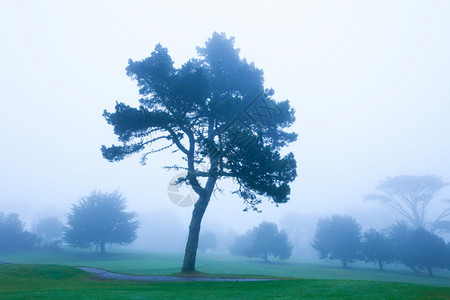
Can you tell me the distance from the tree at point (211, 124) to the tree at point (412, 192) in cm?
5202

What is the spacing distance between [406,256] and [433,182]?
69.0 ft

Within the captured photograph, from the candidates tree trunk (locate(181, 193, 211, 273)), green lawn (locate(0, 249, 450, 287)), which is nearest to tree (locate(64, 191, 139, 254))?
green lawn (locate(0, 249, 450, 287))

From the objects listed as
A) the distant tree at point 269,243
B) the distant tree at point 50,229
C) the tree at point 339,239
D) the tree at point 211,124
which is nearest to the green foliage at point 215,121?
the tree at point 211,124

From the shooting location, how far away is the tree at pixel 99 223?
6180 centimetres

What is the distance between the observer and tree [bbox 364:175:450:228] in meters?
60.4

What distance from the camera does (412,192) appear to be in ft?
206

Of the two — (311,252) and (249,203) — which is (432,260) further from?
(311,252)

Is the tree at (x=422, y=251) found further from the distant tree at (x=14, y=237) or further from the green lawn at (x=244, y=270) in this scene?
the distant tree at (x=14, y=237)

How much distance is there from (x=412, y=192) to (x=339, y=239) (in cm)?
2048

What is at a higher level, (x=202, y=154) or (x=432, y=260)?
(x=202, y=154)

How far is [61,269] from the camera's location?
22766 mm

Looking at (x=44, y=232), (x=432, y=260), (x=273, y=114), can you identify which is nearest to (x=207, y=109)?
(x=273, y=114)

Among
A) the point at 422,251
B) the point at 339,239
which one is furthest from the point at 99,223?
the point at 422,251

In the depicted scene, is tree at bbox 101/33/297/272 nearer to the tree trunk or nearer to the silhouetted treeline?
the tree trunk
